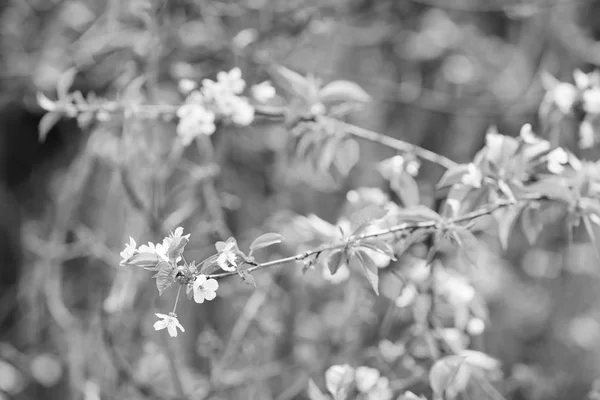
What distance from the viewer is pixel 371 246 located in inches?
38.1

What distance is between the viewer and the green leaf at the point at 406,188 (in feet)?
3.99

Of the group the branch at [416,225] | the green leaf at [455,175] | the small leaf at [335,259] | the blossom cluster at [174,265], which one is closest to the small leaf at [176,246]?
the blossom cluster at [174,265]

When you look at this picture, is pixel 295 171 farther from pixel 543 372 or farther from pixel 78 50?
pixel 543 372

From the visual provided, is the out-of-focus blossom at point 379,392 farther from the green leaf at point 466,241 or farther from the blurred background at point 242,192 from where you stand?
the green leaf at point 466,241

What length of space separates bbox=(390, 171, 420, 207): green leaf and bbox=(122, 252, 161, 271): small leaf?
0.50 meters

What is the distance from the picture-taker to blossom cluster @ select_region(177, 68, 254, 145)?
3.98 ft

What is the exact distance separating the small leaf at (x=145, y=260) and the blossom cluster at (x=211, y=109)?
382 millimetres

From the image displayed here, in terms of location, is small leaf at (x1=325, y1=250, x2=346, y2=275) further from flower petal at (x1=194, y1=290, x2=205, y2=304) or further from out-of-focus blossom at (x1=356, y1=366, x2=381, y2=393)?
out-of-focus blossom at (x1=356, y1=366, x2=381, y2=393)

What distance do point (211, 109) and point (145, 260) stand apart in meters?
0.44

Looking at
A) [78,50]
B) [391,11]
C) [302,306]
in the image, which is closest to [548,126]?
[302,306]

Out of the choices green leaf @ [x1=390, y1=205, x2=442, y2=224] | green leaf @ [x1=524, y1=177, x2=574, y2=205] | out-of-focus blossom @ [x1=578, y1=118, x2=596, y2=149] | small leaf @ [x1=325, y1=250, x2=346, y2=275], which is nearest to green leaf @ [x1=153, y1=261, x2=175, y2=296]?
small leaf @ [x1=325, y1=250, x2=346, y2=275]

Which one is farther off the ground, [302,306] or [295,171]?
[295,171]

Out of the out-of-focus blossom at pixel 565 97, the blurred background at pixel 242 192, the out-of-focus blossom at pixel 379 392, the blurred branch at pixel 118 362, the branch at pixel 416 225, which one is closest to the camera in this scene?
the branch at pixel 416 225

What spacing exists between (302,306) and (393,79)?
95cm
